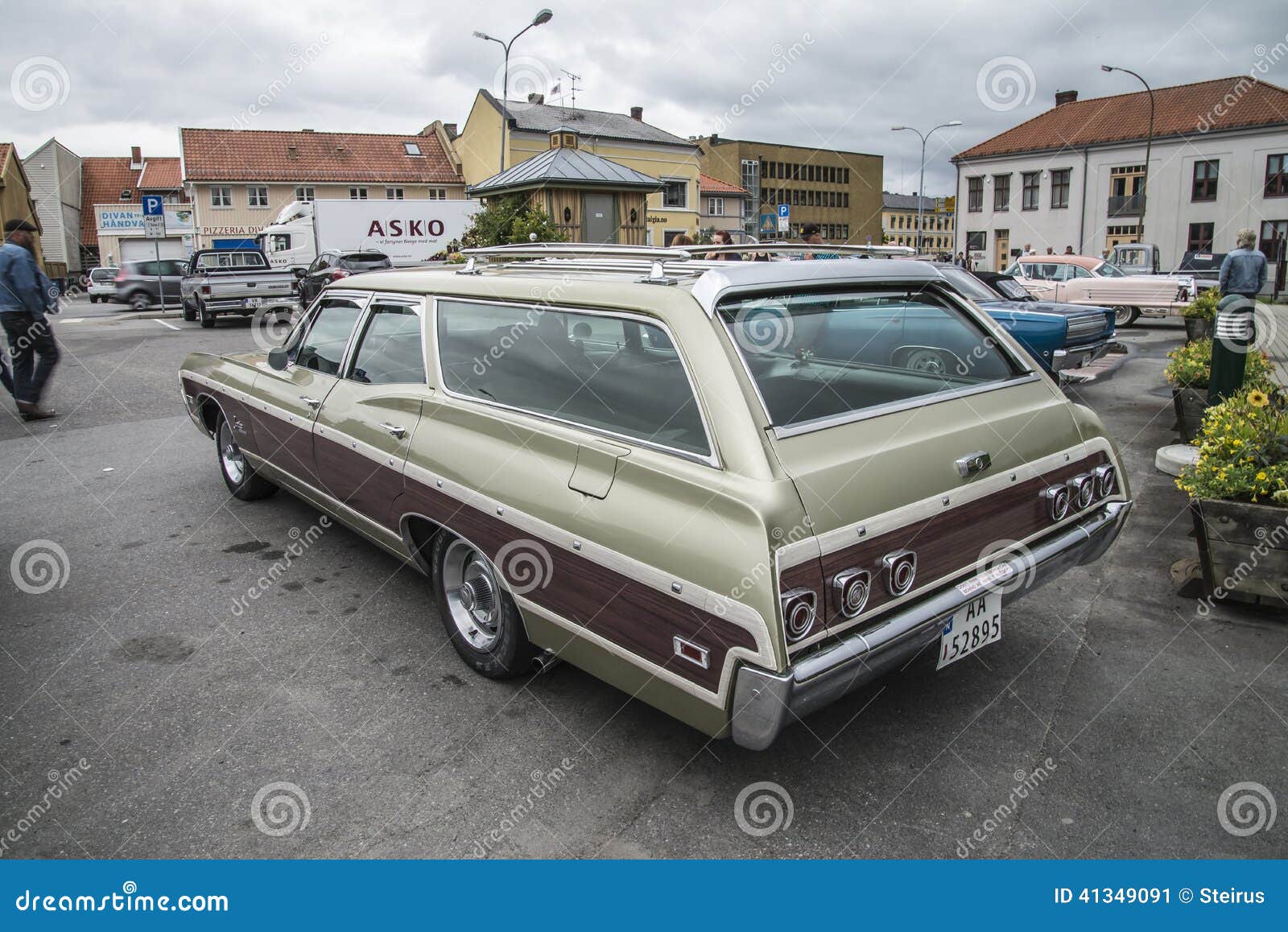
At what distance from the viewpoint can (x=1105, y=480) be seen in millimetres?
3621

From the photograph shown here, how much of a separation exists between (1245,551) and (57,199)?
73.5 m

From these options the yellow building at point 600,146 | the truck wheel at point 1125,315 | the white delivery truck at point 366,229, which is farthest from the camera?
the yellow building at point 600,146

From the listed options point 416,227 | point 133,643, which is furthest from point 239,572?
point 416,227

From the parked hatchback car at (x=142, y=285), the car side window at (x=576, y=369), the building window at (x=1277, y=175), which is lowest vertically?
the car side window at (x=576, y=369)

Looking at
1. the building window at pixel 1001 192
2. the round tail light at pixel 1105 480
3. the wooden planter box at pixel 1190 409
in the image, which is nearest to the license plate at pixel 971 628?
the round tail light at pixel 1105 480

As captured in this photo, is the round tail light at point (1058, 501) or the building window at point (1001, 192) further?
the building window at point (1001, 192)

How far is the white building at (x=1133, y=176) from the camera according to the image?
42.4 metres

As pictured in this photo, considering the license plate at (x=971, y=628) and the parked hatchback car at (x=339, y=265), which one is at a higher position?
the parked hatchback car at (x=339, y=265)

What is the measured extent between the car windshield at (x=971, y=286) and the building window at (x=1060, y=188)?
43439 millimetres

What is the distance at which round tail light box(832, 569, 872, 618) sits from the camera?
2.56 metres

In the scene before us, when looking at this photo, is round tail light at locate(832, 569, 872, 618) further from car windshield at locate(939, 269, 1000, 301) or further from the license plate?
car windshield at locate(939, 269, 1000, 301)

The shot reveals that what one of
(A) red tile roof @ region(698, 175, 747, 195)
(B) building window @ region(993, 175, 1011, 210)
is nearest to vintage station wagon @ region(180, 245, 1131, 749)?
(B) building window @ region(993, 175, 1011, 210)

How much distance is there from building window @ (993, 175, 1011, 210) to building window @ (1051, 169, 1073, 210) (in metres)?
2.62

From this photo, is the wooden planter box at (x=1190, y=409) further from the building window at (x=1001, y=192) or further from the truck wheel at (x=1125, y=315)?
the building window at (x=1001, y=192)
